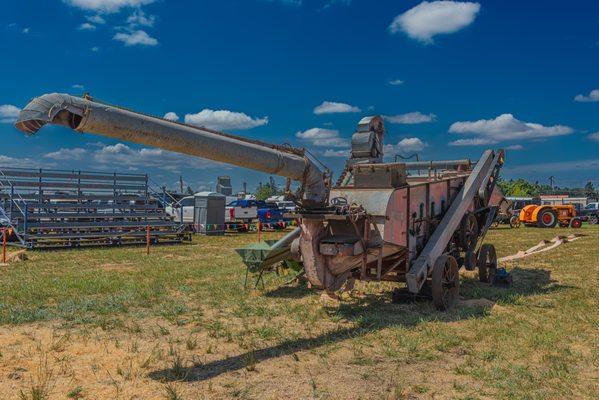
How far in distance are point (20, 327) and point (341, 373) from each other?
528 centimetres

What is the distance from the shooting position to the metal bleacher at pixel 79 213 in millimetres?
21359

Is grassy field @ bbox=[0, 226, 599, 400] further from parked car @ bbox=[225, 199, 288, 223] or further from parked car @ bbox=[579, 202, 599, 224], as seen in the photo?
parked car @ bbox=[579, 202, 599, 224]

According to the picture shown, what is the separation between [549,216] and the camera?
33.8m

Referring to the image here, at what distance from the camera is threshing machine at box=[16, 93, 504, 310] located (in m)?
5.64

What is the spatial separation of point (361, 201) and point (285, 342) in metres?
2.76

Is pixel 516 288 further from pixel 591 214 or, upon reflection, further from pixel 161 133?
pixel 591 214

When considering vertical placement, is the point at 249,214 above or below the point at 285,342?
above

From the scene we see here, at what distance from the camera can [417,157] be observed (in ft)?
41.9

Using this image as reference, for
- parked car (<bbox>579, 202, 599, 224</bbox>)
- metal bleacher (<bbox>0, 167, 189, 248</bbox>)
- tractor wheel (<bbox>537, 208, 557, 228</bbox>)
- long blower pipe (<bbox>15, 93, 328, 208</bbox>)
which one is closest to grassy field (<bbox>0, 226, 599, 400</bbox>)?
long blower pipe (<bbox>15, 93, 328, 208</bbox>)

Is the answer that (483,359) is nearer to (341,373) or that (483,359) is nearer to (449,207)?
(341,373)

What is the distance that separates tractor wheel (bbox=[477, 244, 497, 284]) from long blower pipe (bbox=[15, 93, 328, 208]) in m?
5.57

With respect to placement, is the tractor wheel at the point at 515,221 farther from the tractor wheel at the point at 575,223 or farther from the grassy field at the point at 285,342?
the grassy field at the point at 285,342

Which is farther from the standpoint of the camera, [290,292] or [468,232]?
[468,232]

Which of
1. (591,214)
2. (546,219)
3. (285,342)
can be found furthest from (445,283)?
(591,214)
